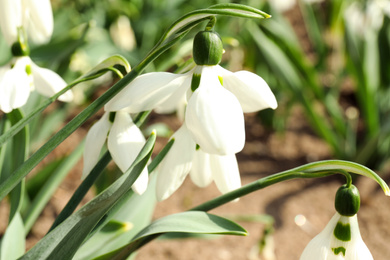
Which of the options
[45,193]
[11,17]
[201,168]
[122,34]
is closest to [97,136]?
[201,168]

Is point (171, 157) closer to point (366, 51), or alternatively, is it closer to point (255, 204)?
point (255, 204)

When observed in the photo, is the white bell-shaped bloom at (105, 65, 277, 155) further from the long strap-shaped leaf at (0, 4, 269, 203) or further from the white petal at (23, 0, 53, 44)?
the white petal at (23, 0, 53, 44)

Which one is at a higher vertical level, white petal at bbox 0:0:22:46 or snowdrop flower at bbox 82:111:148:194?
white petal at bbox 0:0:22:46

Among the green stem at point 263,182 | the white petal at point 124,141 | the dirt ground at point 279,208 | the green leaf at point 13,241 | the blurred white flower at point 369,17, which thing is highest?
the white petal at point 124,141

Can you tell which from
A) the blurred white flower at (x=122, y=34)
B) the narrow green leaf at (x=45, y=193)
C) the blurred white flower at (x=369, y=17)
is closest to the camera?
the narrow green leaf at (x=45, y=193)

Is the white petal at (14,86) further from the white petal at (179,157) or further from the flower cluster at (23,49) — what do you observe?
the white petal at (179,157)

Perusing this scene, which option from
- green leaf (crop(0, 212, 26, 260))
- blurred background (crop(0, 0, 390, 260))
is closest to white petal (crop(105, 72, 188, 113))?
green leaf (crop(0, 212, 26, 260))

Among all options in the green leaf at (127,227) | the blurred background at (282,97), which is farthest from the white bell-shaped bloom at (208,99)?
the blurred background at (282,97)
